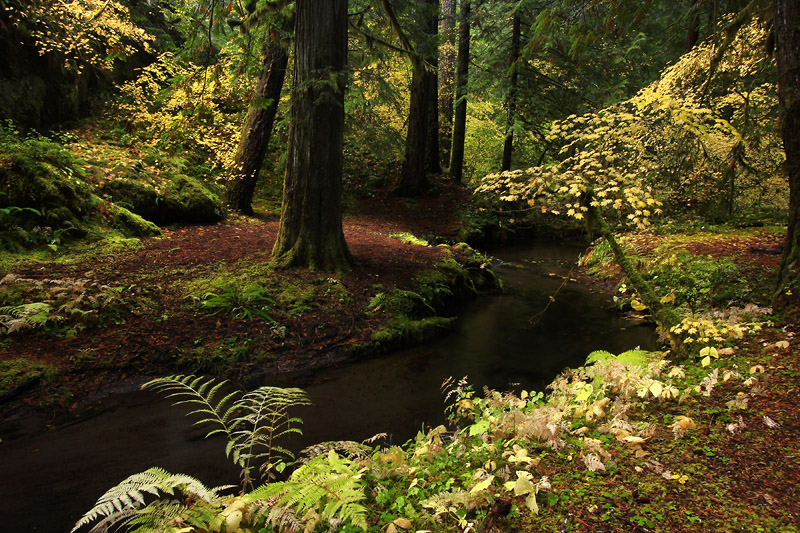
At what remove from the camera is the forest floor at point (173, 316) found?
4566mm

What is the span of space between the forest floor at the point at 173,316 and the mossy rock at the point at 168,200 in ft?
3.57

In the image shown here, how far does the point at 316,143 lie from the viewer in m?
6.82

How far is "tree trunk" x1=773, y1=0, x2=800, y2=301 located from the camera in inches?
166

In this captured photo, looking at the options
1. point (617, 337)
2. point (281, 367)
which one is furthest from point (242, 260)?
point (617, 337)

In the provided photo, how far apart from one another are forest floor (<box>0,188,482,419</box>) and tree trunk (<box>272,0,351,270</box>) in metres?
0.48

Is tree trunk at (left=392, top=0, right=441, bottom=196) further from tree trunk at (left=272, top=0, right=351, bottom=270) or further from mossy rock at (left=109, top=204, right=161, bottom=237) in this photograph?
mossy rock at (left=109, top=204, right=161, bottom=237)

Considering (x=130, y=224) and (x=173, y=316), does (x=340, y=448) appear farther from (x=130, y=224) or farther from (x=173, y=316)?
(x=130, y=224)

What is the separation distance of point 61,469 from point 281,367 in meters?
2.32

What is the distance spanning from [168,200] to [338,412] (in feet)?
24.0

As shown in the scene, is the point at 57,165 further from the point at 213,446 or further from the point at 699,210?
the point at 699,210

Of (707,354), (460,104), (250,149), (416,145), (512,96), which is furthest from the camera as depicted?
(460,104)

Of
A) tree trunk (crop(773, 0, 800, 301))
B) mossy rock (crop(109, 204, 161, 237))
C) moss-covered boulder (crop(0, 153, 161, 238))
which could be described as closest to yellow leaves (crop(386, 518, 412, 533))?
tree trunk (crop(773, 0, 800, 301))

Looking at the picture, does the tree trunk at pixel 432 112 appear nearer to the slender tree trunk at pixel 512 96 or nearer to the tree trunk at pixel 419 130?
the tree trunk at pixel 419 130

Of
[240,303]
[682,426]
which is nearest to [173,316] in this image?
[240,303]
